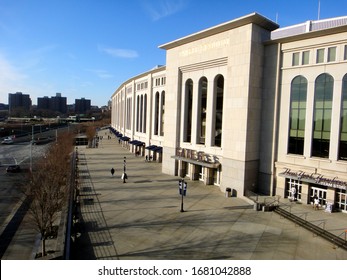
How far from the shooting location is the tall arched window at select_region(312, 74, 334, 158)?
2328cm

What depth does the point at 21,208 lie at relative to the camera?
26.9m

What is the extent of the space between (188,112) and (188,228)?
19.1 metres

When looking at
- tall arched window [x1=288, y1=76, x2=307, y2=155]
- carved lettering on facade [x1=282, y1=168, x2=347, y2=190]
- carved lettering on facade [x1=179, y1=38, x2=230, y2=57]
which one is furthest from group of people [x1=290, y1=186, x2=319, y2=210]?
carved lettering on facade [x1=179, y1=38, x2=230, y2=57]

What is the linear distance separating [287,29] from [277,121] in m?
17.6

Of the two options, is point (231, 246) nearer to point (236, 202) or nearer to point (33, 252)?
point (236, 202)

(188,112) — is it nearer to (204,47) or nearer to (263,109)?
(204,47)

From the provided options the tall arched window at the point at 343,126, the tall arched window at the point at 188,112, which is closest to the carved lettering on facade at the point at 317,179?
the tall arched window at the point at 343,126

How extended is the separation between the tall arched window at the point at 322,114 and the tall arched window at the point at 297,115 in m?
1.06

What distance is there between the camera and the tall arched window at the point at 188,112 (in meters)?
35.0

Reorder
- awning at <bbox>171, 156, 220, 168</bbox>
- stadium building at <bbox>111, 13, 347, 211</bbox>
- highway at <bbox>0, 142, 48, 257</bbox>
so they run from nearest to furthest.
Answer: highway at <bbox>0, 142, 48, 257</bbox> → stadium building at <bbox>111, 13, 347, 211</bbox> → awning at <bbox>171, 156, 220, 168</bbox>

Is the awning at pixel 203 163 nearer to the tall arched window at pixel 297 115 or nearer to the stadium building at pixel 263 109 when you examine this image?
the stadium building at pixel 263 109

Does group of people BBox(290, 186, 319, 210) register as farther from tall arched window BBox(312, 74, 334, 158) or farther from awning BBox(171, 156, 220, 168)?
awning BBox(171, 156, 220, 168)

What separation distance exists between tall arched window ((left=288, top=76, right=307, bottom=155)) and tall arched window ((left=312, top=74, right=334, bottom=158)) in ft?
3.47

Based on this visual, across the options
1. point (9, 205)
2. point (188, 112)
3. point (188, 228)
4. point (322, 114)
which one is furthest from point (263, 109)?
point (9, 205)
